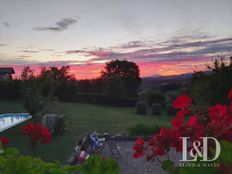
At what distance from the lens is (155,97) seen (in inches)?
1108

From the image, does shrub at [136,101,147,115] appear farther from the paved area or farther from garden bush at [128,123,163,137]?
the paved area

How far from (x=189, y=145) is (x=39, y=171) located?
827mm

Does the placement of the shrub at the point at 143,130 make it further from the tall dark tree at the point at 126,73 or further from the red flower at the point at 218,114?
the tall dark tree at the point at 126,73

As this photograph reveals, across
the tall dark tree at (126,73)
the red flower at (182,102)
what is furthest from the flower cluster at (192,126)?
the tall dark tree at (126,73)

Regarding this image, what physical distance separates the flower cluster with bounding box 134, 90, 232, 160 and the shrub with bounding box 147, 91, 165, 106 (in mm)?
26163

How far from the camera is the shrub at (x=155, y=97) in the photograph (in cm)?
2792

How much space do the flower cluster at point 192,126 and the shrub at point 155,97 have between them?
2616 cm

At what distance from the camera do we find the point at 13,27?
677 inches

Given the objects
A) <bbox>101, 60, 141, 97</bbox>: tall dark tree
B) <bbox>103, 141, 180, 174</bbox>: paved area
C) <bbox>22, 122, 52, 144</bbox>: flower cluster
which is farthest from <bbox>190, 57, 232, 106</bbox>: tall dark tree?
<bbox>101, 60, 141, 97</bbox>: tall dark tree

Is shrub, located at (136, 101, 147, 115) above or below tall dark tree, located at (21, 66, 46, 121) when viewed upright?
below

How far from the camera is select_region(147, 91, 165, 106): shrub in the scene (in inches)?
1099

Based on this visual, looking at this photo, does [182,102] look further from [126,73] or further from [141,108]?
[126,73]

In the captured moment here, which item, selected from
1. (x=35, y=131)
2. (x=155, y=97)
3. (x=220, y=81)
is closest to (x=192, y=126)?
(x=35, y=131)

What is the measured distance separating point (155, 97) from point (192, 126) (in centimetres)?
2658
